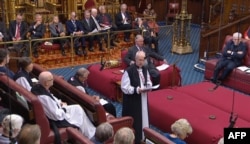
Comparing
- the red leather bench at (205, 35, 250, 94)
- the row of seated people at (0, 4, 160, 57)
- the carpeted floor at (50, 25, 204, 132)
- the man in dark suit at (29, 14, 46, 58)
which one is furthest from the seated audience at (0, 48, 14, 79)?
the red leather bench at (205, 35, 250, 94)

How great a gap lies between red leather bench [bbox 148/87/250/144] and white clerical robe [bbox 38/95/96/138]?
1541mm

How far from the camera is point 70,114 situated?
5.41 m

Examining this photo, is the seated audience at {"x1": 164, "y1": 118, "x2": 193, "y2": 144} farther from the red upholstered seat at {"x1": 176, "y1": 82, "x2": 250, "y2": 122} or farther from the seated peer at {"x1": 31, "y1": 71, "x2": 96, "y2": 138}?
the red upholstered seat at {"x1": 176, "y1": 82, "x2": 250, "y2": 122}

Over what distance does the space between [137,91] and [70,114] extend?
3.35 feet

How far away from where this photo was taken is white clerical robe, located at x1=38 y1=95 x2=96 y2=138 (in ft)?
17.0

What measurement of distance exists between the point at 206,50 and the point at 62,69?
11.9ft

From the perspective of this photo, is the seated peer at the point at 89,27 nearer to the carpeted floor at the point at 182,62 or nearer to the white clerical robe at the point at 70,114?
the carpeted floor at the point at 182,62

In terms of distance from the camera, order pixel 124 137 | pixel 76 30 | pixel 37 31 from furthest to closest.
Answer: pixel 76 30 → pixel 37 31 → pixel 124 137

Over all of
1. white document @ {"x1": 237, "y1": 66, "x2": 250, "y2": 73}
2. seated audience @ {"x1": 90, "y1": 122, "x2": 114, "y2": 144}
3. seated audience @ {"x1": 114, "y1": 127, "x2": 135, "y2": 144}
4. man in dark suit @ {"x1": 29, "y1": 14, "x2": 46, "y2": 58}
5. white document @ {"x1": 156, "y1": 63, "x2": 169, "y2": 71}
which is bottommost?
white document @ {"x1": 237, "y1": 66, "x2": 250, "y2": 73}

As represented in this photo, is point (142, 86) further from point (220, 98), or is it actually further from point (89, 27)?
point (89, 27)

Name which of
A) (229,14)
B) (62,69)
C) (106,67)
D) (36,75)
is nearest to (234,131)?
(36,75)

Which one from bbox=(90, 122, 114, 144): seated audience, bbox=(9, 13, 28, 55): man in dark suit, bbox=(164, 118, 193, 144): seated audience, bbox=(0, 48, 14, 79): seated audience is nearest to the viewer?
bbox=(90, 122, 114, 144): seated audience

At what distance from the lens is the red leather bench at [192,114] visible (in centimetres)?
594

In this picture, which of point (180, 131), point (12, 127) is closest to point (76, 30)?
point (180, 131)
